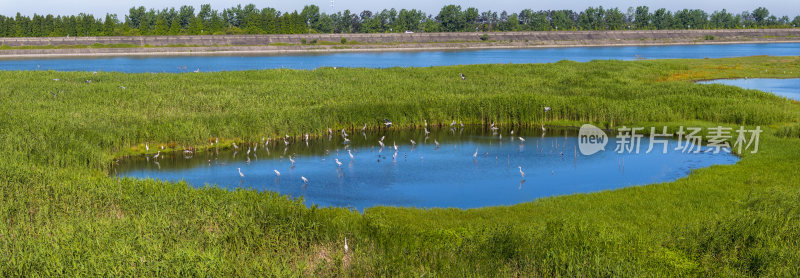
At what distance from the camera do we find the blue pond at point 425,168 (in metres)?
19.3

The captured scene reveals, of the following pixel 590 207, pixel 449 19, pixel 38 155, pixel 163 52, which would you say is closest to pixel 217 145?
pixel 38 155

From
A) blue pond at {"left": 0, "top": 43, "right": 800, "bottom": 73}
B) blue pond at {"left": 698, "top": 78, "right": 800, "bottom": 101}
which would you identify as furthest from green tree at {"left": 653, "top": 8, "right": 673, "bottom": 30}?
blue pond at {"left": 698, "top": 78, "right": 800, "bottom": 101}

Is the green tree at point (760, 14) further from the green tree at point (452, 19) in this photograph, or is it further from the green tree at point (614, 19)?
the green tree at point (452, 19)

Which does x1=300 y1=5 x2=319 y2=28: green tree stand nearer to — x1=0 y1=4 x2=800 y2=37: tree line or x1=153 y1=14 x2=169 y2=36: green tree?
x1=0 y1=4 x2=800 y2=37: tree line

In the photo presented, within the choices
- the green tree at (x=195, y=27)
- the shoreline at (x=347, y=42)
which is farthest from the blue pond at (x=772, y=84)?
the green tree at (x=195, y=27)

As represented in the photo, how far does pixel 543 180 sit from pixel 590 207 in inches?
172

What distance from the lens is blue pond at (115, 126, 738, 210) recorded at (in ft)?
→ 63.3

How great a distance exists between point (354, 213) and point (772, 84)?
3991 centimetres

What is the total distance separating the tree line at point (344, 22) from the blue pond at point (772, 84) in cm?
8538

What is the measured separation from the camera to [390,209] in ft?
54.9

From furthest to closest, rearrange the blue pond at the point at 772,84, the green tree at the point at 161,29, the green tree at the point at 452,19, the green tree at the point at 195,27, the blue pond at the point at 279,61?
the green tree at the point at 452,19 < the green tree at the point at 195,27 < the green tree at the point at 161,29 < the blue pond at the point at 279,61 < the blue pond at the point at 772,84

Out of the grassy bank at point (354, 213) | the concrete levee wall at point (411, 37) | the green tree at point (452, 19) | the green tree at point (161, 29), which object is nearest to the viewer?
the grassy bank at point (354, 213)

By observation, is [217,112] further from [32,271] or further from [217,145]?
Answer: [32,271]

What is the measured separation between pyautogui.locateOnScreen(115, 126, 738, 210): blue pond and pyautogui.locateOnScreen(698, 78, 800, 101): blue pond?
18.9m
